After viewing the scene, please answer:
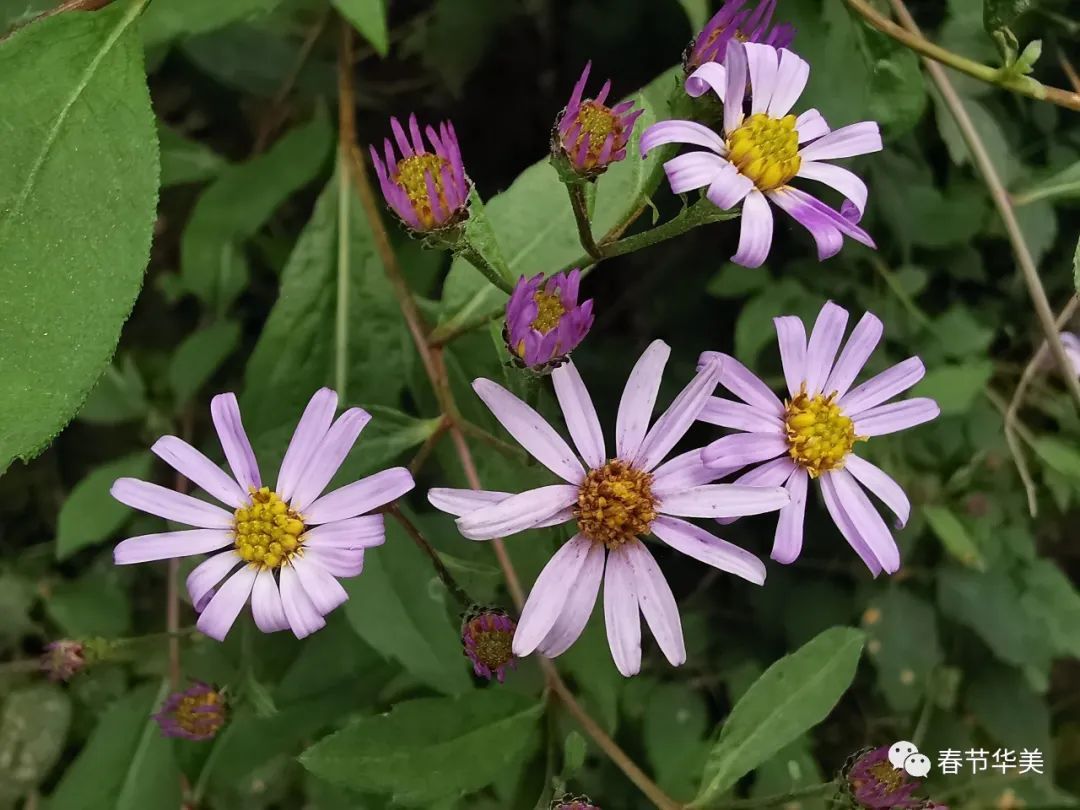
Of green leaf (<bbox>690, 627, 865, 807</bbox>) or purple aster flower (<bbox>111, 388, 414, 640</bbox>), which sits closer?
purple aster flower (<bbox>111, 388, 414, 640</bbox>)

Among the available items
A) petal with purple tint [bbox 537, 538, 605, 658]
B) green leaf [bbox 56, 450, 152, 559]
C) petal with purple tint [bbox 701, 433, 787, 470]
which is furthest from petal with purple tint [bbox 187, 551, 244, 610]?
green leaf [bbox 56, 450, 152, 559]

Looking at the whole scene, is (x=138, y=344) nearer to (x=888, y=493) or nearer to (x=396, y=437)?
(x=396, y=437)

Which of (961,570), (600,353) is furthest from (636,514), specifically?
(961,570)

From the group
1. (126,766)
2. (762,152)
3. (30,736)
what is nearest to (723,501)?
(762,152)

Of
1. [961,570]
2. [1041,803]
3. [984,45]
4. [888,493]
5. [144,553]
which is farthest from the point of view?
[1041,803]

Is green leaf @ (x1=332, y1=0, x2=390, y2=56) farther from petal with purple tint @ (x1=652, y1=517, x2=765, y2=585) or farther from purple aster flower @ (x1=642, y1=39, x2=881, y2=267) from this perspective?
petal with purple tint @ (x1=652, y1=517, x2=765, y2=585)

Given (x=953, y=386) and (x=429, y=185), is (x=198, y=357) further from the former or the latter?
(x=953, y=386)

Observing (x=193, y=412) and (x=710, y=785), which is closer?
(x=710, y=785)
